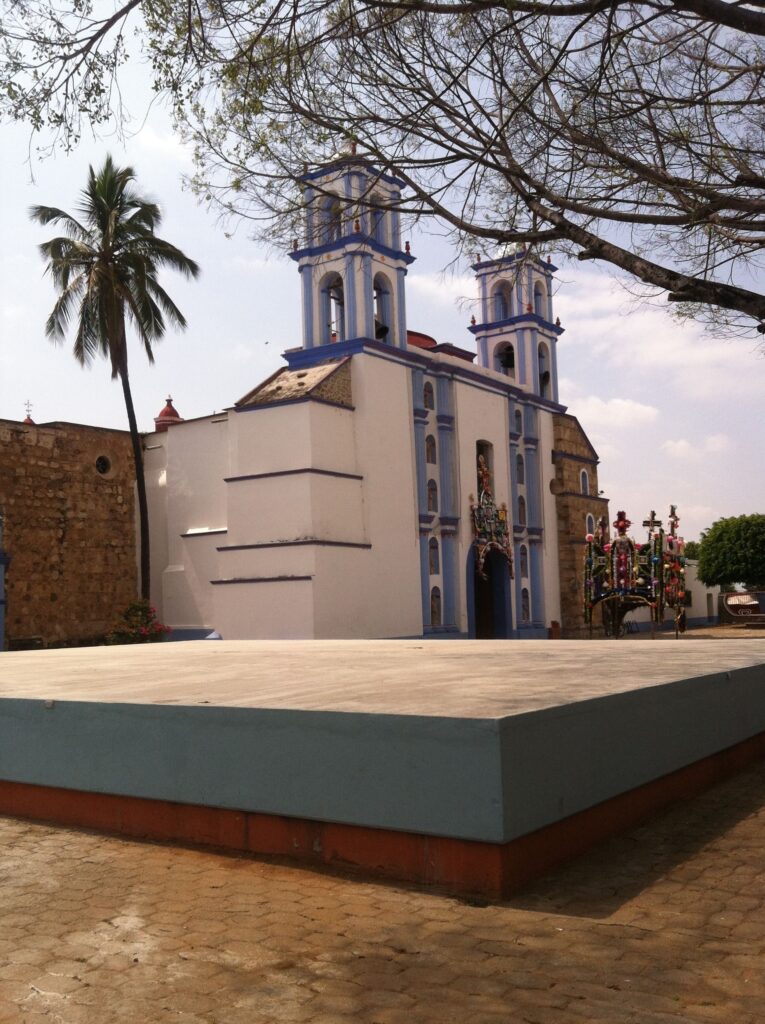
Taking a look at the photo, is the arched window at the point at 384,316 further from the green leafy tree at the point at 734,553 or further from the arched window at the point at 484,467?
the green leafy tree at the point at 734,553

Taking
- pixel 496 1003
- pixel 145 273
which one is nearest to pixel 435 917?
pixel 496 1003

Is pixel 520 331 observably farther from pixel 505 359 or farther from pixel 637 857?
pixel 637 857

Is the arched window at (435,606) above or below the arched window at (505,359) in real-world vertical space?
below

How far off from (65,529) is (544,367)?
1549cm

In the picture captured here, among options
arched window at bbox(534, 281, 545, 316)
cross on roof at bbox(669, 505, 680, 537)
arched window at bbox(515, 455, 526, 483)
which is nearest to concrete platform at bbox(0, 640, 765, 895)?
cross on roof at bbox(669, 505, 680, 537)

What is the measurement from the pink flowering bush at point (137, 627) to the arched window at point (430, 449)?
25.5ft

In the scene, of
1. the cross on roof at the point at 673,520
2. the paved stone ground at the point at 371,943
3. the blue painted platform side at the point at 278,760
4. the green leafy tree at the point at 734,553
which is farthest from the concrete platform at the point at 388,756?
the green leafy tree at the point at 734,553

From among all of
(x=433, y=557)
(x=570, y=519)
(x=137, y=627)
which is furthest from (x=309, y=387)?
(x=570, y=519)

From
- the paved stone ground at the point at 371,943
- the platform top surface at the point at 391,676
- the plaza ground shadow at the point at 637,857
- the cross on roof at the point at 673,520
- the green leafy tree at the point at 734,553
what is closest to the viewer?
the paved stone ground at the point at 371,943

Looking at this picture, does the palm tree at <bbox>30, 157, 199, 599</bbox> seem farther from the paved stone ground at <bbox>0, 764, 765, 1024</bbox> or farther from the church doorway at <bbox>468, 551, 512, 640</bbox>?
the paved stone ground at <bbox>0, 764, 765, 1024</bbox>

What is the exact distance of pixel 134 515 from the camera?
25922 millimetres

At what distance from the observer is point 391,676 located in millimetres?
6020

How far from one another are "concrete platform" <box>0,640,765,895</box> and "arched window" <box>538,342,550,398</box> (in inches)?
1009

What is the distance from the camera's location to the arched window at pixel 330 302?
24.2 meters
